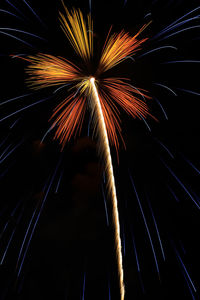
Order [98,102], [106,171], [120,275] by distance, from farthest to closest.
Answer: [120,275] < [106,171] < [98,102]

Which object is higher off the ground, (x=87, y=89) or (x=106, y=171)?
(x=87, y=89)

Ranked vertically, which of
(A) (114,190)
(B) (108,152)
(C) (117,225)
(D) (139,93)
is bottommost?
(C) (117,225)

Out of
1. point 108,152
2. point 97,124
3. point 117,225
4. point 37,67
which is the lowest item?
point 117,225

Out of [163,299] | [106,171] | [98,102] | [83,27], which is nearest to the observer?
[83,27]

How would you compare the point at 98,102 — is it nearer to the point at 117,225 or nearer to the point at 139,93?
the point at 139,93

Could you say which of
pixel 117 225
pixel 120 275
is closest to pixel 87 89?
pixel 117 225

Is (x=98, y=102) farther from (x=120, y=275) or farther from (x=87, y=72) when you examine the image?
(x=120, y=275)

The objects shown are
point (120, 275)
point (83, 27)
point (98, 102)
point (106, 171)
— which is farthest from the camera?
point (120, 275)

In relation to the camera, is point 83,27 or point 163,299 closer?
point 83,27

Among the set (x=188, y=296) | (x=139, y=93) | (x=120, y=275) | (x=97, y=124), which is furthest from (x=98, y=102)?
(x=188, y=296)
